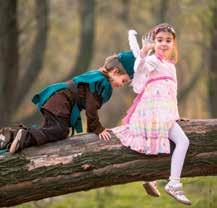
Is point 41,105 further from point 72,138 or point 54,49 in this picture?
point 54,49

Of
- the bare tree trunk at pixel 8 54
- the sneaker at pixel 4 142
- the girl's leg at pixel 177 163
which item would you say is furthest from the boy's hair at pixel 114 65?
the bare tree trunk at pixel 8 54

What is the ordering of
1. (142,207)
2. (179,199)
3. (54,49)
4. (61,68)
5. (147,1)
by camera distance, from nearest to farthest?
(179,199) < (142,207) < (147,1) < (54,49) < (61,68)

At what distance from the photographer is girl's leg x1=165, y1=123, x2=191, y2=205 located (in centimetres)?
629

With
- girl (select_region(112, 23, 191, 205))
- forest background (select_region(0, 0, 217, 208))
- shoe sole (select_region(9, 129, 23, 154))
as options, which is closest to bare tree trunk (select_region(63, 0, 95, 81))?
forest background (select_region(0, 0, 217, 208))

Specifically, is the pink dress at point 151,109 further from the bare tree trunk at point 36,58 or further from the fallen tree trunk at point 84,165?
the bare tree trunk at point 36,58

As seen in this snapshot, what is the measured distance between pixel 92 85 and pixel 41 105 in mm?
530

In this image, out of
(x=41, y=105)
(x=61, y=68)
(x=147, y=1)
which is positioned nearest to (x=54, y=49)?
→ (x=61, y=68)

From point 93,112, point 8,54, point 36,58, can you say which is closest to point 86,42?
point 36,58

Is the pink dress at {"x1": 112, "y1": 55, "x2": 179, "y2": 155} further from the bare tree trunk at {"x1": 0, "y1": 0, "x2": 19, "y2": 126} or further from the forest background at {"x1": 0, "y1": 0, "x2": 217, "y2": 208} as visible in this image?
the bare tree trunk at {"x1": 0, "y1": 0, "x2": 19, "y2": 126}

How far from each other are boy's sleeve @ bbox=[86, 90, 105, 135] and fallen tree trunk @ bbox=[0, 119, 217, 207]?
85 millimetres

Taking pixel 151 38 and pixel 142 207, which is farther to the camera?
pixel 142 207

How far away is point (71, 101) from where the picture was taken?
6.54 meters

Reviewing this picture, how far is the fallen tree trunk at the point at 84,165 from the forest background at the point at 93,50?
1220mm

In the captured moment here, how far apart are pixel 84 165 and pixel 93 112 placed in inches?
19.8
